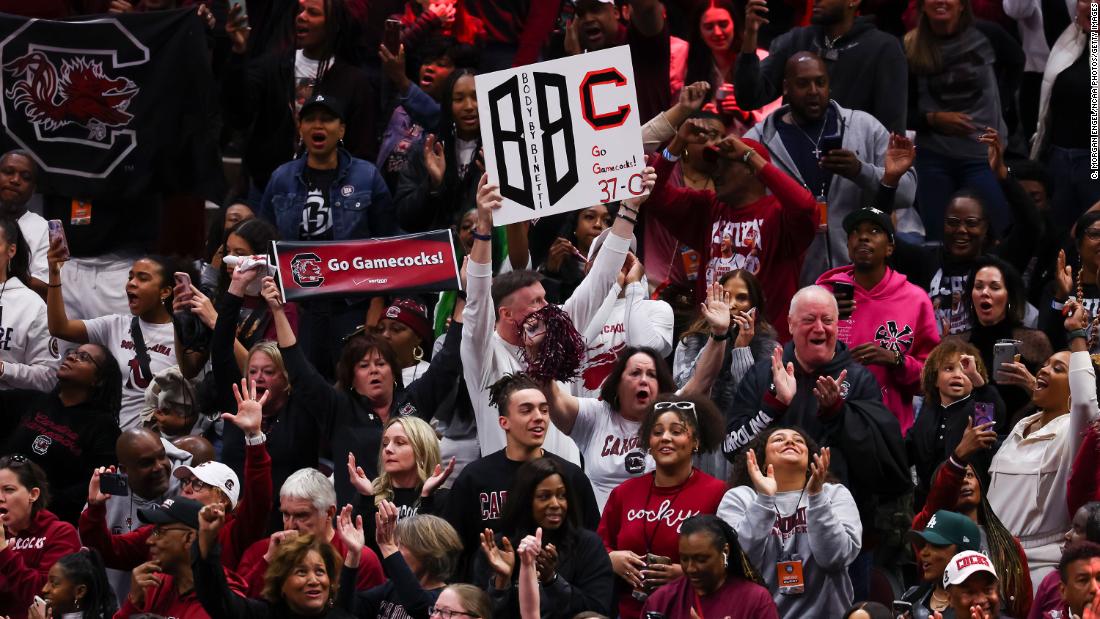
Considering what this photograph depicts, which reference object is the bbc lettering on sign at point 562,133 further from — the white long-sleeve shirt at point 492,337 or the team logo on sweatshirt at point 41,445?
the team logo on sweatshirt at point 41,445

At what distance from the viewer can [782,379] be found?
9609mm

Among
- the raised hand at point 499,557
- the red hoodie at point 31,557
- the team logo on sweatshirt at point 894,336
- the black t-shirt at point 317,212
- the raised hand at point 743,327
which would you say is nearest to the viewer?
the raised hand at point 499,557

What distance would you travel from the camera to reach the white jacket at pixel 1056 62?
511 inches

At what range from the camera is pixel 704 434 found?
372 inches

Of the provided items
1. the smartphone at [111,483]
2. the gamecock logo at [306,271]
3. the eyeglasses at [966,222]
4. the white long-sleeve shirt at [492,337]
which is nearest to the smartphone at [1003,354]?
the eyeglasses at [966,222]

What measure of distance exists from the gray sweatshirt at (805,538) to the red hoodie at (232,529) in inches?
82.1

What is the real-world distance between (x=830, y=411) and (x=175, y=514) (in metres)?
2.84

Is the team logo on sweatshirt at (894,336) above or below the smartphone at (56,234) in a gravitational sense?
below

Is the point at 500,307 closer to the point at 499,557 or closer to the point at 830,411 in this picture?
the point at 830,411

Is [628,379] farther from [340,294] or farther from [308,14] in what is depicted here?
[308,14]

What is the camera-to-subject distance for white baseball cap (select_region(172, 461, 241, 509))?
31.8 feet

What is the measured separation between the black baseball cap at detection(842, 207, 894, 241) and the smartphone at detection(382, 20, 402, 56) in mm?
3358

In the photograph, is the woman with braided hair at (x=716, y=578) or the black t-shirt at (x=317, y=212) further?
the black t-shirt at (x=317, y=212)

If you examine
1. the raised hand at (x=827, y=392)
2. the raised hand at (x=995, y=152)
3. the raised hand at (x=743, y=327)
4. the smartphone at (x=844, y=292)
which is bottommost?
the raised hand at (x=827, y=392)
